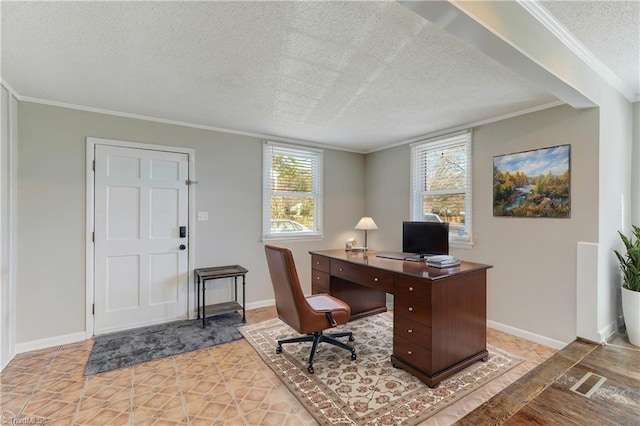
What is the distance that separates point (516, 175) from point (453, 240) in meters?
1.04

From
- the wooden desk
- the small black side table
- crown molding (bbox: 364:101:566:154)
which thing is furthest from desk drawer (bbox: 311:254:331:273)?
crown molding (bbox: 364:101:566:154)

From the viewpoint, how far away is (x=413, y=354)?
7.52 feet

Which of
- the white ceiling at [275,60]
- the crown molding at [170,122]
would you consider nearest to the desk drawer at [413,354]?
the white ceiling at [275,60]

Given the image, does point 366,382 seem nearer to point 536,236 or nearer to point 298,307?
point 298,307

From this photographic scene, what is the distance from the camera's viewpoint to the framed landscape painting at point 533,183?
2766mm

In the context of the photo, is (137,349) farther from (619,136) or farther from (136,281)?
(619,136)

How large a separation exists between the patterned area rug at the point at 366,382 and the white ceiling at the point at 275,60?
2355 millimetres

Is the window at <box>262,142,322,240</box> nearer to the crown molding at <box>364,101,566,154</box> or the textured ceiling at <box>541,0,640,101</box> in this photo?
the crown molding at <box>364,101,566,154</box>

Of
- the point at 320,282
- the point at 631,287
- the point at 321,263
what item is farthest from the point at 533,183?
the point at 320,282

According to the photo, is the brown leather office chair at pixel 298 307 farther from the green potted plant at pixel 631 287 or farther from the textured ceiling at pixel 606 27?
the green potted plant at pixel 631 287

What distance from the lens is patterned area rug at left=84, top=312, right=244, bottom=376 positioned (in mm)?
2586

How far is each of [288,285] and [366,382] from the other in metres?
0.95

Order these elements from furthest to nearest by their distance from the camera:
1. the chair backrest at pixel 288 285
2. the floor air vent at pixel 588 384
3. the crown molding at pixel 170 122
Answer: the crown molding at pixel 170 122 → the chair backrest at pixel 288 285 → the floor air vent at pixel 588 384

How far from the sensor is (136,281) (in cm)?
333
